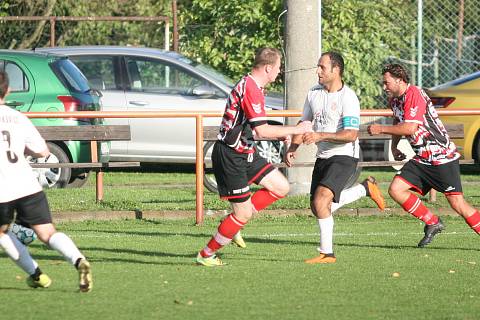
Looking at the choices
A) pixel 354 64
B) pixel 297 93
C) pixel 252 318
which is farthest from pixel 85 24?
pixel 252 318

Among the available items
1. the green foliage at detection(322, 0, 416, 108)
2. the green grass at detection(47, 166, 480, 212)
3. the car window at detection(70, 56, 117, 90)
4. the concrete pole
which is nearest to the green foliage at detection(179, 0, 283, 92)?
the green foliage at detection(322, 0, 416, 108)

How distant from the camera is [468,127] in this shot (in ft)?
59.2

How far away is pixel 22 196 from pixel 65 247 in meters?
0.45

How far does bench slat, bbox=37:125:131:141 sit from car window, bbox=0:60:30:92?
5.78 ft

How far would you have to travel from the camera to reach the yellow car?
1792cm

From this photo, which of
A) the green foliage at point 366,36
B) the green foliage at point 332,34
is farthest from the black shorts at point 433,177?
the green foliage at point 366,36

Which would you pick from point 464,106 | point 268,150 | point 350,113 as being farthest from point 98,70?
point 350,113

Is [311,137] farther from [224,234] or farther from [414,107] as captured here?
[414,107]

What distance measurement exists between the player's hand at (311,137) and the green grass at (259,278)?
1009mm

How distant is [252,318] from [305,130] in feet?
8.62

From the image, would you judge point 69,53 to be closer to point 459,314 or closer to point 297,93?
point 297,93

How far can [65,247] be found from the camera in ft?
27.4

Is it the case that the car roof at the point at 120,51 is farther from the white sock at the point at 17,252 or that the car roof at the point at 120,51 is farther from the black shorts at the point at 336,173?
the white sock at the point at 17,252

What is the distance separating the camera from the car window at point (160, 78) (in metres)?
17.8
